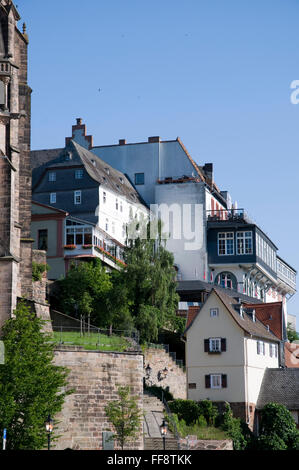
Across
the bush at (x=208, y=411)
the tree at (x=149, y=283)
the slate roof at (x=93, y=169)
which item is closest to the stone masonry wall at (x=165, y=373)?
the tree at (x=149, y=283)

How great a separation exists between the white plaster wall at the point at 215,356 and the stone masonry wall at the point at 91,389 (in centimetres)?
1427

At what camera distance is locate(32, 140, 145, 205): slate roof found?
96.9 metres

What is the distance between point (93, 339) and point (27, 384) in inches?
369

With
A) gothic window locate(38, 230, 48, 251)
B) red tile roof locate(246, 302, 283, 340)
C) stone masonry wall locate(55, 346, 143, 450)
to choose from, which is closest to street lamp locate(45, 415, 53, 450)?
stone masonry wall locate(55, 346, 143, 450)

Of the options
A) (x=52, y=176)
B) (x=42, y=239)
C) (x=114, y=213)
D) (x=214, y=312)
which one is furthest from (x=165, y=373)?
(x=52, y=176)

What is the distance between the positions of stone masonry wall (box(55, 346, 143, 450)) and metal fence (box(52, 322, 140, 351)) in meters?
0.92

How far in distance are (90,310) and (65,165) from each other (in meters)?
24.9

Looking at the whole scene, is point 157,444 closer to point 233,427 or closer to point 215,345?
point 233,427

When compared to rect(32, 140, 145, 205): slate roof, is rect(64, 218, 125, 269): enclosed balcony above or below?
below

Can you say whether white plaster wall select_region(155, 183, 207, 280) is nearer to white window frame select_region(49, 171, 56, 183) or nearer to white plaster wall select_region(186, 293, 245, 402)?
white window frame select_region(49, 171, 56, 183)

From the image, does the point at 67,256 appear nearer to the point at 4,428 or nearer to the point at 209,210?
the point at 209,210

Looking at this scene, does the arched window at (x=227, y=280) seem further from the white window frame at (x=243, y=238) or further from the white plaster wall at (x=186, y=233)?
the white window frame at (x=243, y=238)

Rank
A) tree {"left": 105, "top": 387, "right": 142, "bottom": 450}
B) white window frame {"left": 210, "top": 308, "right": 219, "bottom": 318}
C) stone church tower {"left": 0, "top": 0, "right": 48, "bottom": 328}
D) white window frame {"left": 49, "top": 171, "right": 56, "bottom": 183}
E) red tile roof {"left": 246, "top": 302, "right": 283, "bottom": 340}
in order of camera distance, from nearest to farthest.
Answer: tree {"left": 105, "top": 387, "right": 142, "bottom": 450}
stone church tower {"left": 0, "top": 0, "right": 48, "bottom": 328}
white window frame {"left": 210, "top": 308, "right": 219, "bottom": 318}
red tile roof {"left": 246, "top": 302, "right": 283, "bottom": 340}
white window frame {"left": 49, "top": 171, "right": 56, "bottom": 183}

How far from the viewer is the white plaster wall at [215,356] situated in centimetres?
7188
